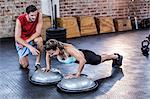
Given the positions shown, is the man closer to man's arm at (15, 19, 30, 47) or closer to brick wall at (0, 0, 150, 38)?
man's arm at (15, 19, 30, 47)

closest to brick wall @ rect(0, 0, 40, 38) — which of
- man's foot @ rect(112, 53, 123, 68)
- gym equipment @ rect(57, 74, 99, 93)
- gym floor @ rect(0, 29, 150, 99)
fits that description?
gym floor @ rect(0, 29, 150, 99)

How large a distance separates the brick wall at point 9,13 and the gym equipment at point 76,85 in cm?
370

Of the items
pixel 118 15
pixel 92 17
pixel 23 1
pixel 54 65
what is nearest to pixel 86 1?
pixel 92 17

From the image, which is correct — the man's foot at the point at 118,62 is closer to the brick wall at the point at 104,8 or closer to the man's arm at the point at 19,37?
the man's arm at the point at 19,37

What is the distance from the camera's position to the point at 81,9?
26.0ft

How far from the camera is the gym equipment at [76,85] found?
3818mm

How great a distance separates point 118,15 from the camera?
842 centimetres

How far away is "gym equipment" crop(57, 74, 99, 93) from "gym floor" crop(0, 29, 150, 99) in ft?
0.21

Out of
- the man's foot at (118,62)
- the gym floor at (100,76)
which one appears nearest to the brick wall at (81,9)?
the gym floor at (100,76)

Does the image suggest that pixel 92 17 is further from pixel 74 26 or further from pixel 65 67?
pixel 65 67

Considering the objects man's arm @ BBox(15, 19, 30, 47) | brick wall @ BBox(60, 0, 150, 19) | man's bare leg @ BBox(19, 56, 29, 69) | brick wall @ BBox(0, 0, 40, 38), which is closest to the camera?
man's arm @ BBox(15, 19, 30, 47)

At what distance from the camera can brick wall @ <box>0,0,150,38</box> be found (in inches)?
284

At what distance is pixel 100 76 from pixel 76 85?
2.43ft

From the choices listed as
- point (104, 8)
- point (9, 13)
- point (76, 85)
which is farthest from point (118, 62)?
point (104, 8)
